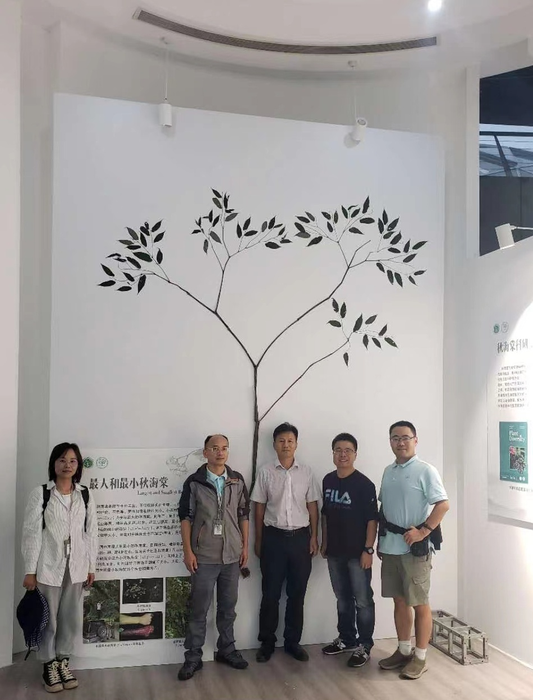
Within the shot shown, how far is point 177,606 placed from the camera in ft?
14.5

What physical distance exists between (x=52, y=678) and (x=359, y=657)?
1.86 m

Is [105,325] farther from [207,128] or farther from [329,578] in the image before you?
[329,578]

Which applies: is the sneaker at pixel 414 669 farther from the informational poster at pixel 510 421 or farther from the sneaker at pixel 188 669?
the sneaker at pixel 188 669

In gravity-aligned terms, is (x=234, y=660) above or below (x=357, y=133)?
below

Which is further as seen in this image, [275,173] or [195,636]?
[275,173]

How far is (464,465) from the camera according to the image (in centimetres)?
515

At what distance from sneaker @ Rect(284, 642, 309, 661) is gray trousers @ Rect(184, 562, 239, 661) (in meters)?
0.39

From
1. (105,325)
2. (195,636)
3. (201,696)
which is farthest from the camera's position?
(105,325)

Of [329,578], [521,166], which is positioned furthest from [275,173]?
[329,578]

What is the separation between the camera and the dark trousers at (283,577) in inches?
176

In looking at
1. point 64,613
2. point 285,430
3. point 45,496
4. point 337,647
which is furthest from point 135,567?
point 337,647

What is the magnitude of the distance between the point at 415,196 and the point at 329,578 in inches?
112

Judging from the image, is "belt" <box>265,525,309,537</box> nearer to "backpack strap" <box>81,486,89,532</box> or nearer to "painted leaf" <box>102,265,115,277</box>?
"backpack strap" <box>81,486,89,532</box>

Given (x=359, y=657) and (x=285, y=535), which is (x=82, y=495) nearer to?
(x=285, y=535)
